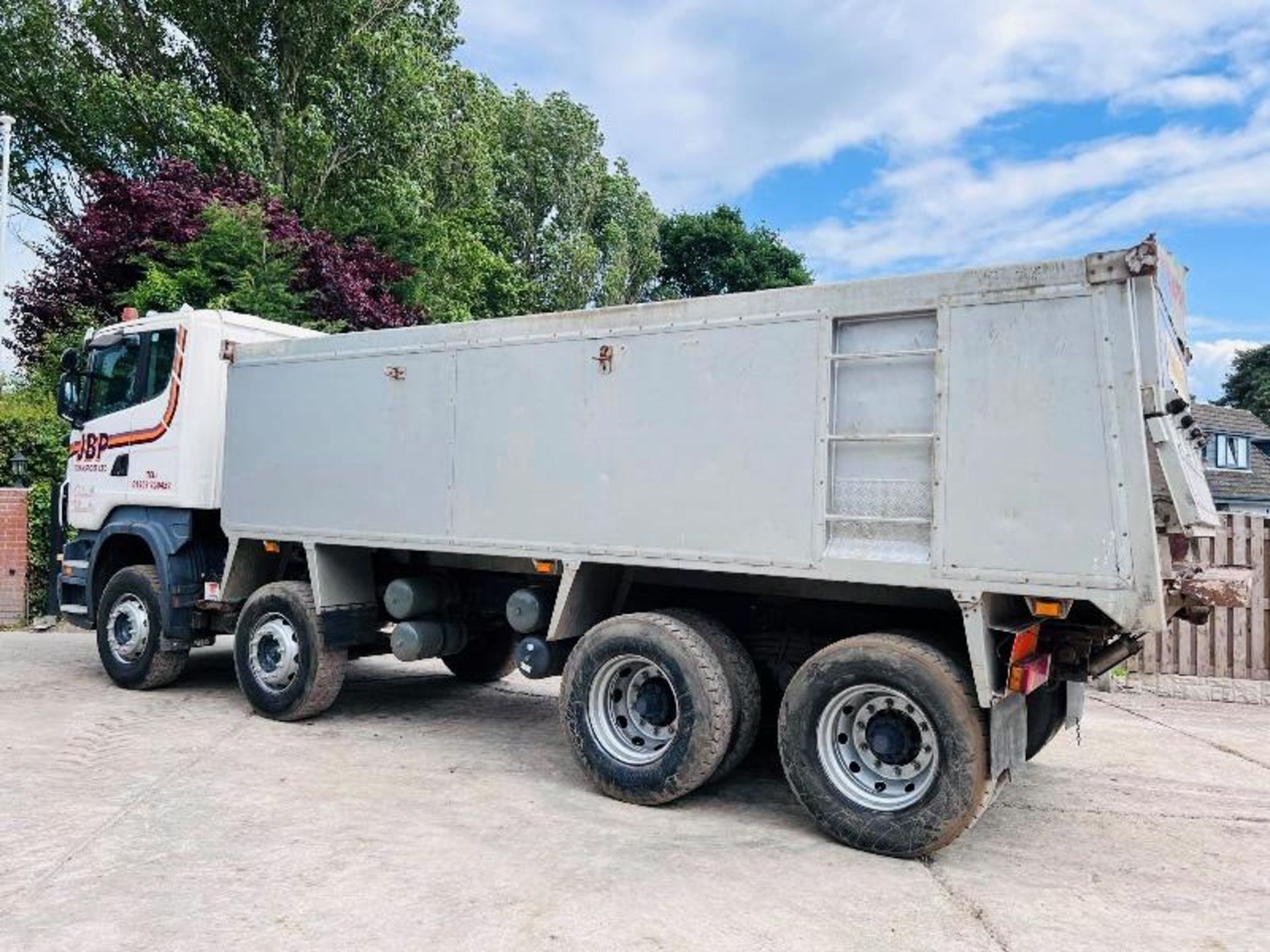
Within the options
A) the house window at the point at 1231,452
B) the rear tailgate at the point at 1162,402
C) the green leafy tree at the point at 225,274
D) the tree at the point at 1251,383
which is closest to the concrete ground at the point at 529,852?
the rear tailgate at the point at 1162,402

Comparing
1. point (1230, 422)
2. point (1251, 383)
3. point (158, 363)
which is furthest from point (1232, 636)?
point (1251, 383)

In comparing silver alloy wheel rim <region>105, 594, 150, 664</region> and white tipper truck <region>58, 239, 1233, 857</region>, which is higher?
white tipper truck <region>58, 239, 1233, 857</region>

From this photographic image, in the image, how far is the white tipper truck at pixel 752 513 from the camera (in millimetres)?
4438

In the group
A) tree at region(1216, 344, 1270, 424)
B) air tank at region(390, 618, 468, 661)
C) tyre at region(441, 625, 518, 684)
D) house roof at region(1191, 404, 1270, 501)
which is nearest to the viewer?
air tank at region(390, 618, 468, 661)

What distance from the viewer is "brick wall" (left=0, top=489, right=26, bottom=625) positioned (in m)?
13.1

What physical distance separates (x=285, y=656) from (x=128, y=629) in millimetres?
2113

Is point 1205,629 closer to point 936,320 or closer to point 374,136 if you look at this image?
point 936,320

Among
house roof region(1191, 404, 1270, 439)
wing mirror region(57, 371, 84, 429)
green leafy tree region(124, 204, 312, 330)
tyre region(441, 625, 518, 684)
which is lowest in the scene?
tyre region(441, 625, 518, 684)

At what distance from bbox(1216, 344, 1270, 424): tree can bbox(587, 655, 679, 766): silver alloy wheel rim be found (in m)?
56.3

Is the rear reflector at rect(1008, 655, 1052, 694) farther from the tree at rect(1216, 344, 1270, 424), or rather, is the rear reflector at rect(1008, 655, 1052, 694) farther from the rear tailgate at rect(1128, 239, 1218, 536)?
the tree at rect(1216, 344, 1270, 424)

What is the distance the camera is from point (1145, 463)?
166 inches

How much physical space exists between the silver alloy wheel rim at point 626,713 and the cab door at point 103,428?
5.21 m

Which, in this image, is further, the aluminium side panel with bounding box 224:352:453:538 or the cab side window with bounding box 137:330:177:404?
the cab side window with bounding box 137:330:177:404

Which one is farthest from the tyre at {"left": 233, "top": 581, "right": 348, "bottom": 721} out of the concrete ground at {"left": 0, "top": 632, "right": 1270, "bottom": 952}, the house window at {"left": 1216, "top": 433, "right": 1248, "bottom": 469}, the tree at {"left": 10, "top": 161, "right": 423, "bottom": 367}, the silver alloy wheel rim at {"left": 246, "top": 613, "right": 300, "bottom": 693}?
the house window at {"left": 1216, "top": 433, "right": 1248, "bottom": 469}
